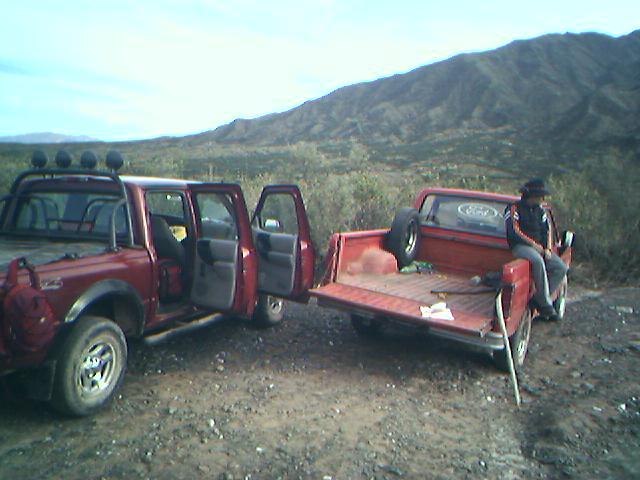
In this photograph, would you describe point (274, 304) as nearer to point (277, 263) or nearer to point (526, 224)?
point (277, 263)

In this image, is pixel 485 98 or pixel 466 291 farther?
pixel 485 98

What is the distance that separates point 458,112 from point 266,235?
72106 mm

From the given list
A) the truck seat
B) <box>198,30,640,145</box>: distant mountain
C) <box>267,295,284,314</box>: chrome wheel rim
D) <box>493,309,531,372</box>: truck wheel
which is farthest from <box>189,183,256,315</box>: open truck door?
<box>198,30,640,145</box>: distant mountain

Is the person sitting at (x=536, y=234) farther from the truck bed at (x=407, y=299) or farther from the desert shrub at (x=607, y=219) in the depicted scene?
the desert shrub at (x=607, y=219)

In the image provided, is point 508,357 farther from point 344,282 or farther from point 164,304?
point 164,304

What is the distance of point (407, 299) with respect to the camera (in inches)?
224

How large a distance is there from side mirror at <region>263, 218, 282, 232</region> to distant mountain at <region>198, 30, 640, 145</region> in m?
47.7

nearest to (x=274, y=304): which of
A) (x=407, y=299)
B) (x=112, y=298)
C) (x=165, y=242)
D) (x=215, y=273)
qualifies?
(x=215, y=273)

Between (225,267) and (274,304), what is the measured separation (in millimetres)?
1545

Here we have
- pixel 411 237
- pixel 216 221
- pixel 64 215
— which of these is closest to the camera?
pixel 64 215

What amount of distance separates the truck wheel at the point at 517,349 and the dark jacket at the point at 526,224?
2.72 ft

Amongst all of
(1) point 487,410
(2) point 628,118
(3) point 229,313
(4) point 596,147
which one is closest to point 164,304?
(3) point 229,313

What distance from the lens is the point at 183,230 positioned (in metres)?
6.38

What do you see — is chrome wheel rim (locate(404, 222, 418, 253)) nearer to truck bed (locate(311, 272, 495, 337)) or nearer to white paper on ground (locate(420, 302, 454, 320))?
truck bed (locate(311, 272, 495, 337))
